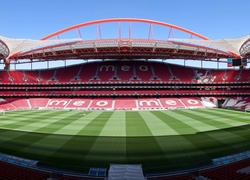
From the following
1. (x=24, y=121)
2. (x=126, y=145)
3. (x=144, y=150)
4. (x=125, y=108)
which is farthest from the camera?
(x=125, y=108)

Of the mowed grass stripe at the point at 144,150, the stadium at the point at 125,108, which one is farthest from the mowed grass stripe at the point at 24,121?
the mowed grass stripe at the point at 144,150

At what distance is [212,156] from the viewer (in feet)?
44.1

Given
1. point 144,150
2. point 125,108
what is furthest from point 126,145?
point 125,108

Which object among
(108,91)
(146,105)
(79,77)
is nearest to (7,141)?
(146,105)

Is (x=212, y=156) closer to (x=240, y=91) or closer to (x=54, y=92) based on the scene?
(x=240, y=91)

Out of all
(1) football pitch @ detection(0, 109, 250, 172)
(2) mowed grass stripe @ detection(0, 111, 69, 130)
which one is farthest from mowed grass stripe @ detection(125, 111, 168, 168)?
(2) mowed grass stripe @ detection(0, 111, 69, 130)

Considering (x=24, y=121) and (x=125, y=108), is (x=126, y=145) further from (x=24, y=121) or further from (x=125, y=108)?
(x=125, y=108)

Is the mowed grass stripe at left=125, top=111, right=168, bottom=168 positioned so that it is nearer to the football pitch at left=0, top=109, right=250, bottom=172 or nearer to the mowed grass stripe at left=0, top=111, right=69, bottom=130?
the football pitch at left=0, top=109, right=250, bottom=172

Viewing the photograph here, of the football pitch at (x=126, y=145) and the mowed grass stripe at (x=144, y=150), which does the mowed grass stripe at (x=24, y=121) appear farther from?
the mowed grass stripe at (x=144, y=150)

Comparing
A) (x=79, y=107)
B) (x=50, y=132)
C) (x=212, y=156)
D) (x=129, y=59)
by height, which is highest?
(x=129, y=59)

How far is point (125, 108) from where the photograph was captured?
44688mm

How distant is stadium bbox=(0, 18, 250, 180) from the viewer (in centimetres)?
1246

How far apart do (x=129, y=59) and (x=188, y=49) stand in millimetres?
19210

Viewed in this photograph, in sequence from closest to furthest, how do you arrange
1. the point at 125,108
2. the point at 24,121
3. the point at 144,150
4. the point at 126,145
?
the point at 144,150
the point at 126,145
the point at 24,121
the point at 125,108
